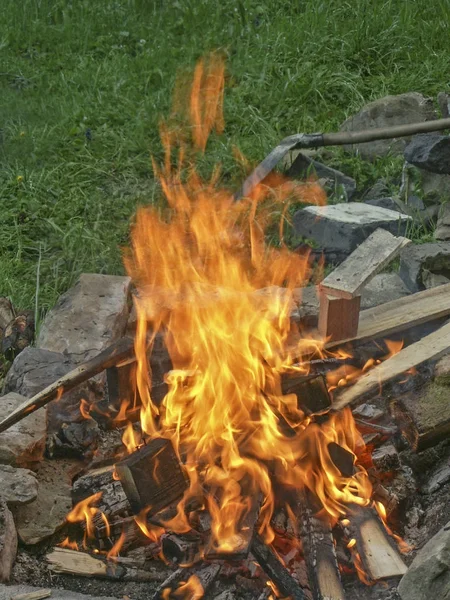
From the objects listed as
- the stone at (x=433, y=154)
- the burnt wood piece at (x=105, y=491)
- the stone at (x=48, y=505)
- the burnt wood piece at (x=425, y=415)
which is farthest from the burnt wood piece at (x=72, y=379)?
the stone at (x=433, y=154)

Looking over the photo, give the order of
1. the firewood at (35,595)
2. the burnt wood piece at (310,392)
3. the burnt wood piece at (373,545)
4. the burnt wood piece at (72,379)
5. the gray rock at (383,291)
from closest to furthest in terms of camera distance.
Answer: the firewood at (35,595) → the burnt wood piece at (373,545) → the burnt wood piece at (310,392) → the burnt wood piece at (72,379) → the gray rock at (383,291)

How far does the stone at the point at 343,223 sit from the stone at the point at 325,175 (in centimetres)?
39

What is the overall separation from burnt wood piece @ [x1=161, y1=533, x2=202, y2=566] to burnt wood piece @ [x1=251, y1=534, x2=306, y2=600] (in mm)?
234

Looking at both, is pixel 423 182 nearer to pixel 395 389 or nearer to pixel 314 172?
pixel 314 172

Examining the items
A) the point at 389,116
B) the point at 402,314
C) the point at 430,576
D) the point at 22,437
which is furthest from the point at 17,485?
the point at 389,116

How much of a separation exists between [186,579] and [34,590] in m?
0.56

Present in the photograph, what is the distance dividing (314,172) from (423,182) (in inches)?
32.2

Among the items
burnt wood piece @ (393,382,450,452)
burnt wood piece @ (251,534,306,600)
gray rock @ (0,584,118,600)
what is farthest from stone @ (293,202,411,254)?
gray rock @ (0,584,118,600)

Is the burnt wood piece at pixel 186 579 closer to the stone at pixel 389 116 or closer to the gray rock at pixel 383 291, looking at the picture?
the gray rock at pixel 383 291

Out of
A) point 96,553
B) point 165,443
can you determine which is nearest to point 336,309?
point 165,443

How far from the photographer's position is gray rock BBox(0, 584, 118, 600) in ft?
9.91

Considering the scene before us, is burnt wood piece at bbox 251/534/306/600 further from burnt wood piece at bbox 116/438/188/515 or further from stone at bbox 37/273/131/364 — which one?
stone at bbox 37/273/131/364

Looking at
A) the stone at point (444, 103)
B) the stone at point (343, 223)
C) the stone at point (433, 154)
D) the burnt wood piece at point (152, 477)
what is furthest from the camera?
the stone at point (444, 103)

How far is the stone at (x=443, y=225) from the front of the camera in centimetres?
564
